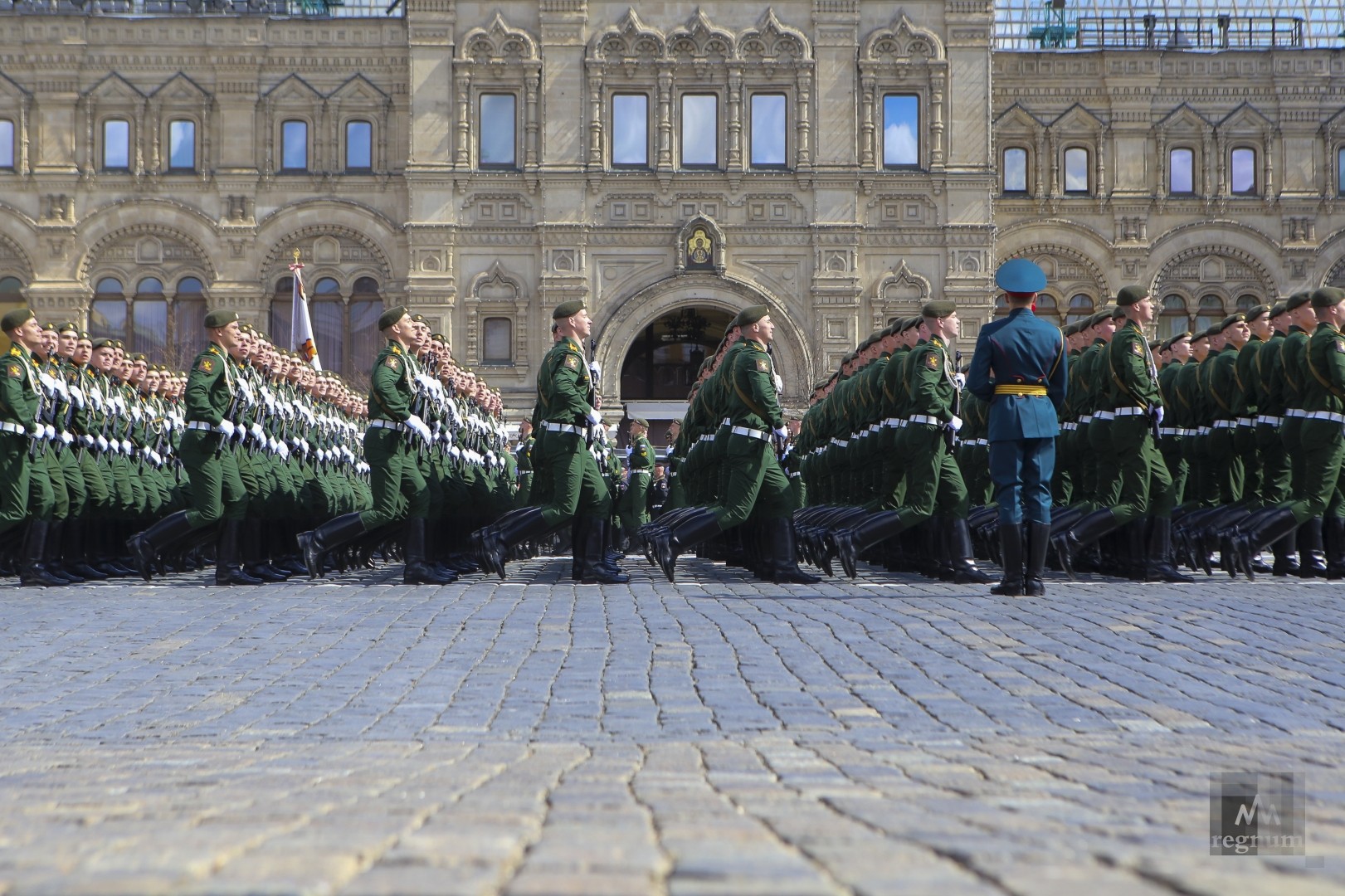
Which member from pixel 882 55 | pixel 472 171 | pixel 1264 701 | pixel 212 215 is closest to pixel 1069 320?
pixel 882 55

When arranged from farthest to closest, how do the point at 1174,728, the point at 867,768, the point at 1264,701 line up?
the point at 1264,701 → the point at 1174,728 → the point at 867,768

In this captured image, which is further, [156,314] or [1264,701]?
[156,314]

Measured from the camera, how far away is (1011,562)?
10172 mm

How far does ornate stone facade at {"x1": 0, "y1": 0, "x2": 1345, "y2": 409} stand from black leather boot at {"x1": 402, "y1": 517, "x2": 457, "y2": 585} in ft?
84.2

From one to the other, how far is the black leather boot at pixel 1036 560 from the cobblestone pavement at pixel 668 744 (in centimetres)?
22

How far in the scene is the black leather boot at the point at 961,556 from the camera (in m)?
12.2

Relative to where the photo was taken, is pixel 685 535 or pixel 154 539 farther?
pixel 154 539

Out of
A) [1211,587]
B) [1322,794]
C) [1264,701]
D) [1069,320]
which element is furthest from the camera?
[1069,320]

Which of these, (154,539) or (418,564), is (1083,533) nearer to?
(418,564)

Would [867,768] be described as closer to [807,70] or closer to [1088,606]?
[1088,606]

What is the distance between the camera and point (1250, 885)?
9.30 feet

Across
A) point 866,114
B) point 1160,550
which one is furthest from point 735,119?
point 1160,550

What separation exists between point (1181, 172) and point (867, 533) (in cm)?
3168

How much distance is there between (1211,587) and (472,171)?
29691mm
